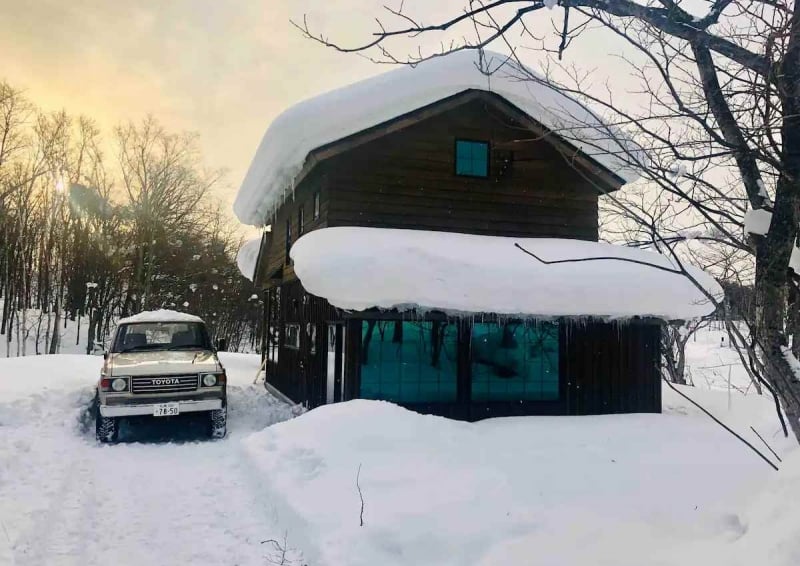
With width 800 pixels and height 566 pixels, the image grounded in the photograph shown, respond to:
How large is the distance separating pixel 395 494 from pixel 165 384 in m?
5.37

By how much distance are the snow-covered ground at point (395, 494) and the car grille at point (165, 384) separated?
85 cm

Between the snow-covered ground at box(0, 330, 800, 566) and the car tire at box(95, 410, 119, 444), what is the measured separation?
256 mm

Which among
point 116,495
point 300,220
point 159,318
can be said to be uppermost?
point 300,220

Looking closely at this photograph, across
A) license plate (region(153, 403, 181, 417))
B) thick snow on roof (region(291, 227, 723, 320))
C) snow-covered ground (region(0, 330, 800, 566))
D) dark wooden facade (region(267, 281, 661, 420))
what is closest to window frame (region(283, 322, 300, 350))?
dark wooden facade (region(267, 281, 661, 420))

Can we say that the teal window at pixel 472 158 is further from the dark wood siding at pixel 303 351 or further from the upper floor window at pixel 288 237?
the upper floor window at pixel 288 237

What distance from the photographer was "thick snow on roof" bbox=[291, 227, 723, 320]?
8906 millimetres

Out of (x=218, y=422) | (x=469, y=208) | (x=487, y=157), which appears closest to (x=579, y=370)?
(x=469, y=208)

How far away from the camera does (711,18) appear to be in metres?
3.64

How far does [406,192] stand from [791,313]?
8.55m

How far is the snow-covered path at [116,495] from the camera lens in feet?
16.2

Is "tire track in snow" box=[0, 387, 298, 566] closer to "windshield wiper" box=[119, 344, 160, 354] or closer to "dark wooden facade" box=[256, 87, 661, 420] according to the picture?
"windshield wiper" box=[119, 344, 160, 354]

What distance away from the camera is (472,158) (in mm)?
12133


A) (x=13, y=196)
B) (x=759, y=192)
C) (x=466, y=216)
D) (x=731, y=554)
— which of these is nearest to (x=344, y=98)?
(x=466, y=216)

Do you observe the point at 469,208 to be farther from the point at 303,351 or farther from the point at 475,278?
the point at 303,351
